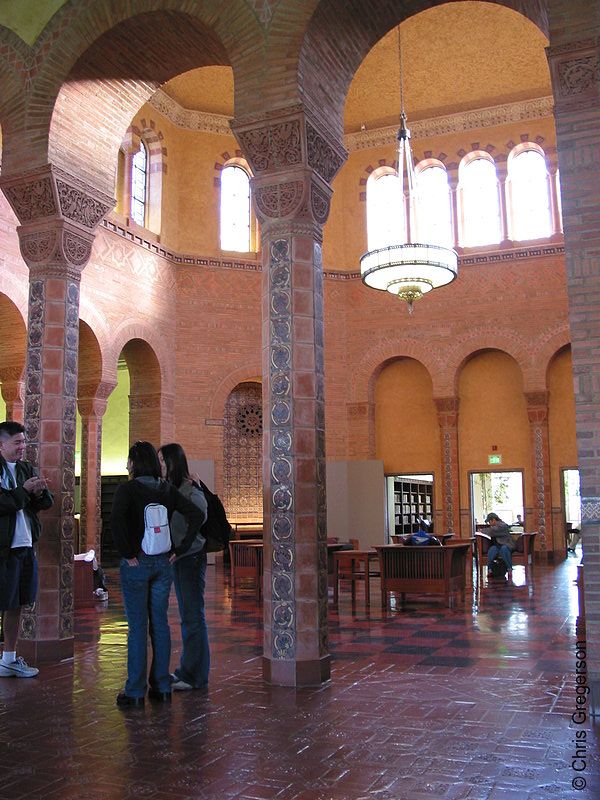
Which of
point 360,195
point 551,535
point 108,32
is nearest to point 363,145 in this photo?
point 360,195

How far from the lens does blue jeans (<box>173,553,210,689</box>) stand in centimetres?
543

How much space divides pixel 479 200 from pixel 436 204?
1.03 m

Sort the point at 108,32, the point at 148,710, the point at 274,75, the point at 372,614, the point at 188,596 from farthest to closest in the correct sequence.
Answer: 1. the point at 372,614
2. the point at 108,32
3. the point at 274,75
4. the point at 188,596
5. the point at 148,710

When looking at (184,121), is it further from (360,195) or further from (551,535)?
(551,535)

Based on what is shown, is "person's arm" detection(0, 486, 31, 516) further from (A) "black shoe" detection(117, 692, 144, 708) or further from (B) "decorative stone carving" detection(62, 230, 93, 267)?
(B) "decorative stone carving" detection(62, 230, 93, 267)

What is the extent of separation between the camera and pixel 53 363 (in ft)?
23.4

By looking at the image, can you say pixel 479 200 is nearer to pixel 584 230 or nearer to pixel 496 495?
pixel 496 495

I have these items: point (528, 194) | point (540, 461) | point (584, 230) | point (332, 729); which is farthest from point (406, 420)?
point (332, 729)

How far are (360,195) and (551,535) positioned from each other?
9.41 meters

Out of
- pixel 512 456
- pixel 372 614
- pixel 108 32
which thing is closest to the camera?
pixel 108 32

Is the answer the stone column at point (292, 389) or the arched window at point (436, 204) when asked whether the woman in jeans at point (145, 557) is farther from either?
the arched window at point (436, 204)

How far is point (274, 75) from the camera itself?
20.5 ft

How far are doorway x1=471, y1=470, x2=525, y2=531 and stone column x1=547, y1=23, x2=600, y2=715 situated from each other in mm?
14936

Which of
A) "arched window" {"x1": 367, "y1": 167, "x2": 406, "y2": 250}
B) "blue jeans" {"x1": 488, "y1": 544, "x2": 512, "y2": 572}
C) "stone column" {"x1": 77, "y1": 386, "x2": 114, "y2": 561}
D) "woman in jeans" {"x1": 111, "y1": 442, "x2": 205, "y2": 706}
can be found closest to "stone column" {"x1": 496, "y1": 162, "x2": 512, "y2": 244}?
"arched window" {"x1": 367, "y1": 167, "x2": 406, "y2": 250}
